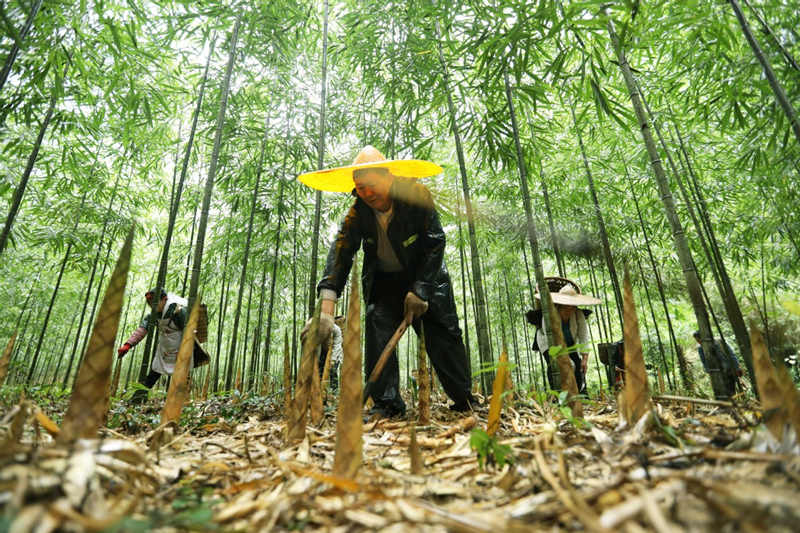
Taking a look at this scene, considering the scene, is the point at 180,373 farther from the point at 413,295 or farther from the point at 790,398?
the point at 790,398

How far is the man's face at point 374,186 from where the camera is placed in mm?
2264

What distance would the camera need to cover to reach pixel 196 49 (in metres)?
4.12

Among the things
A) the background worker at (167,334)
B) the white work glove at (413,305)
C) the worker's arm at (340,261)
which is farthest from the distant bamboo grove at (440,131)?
the worker's arm at (340,261)

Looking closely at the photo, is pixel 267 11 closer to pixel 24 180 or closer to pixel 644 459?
pixel 24 180

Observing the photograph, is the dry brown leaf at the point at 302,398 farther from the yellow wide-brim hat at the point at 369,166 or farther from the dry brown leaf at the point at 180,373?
the yellow wide-brim hat at the point at 369,166

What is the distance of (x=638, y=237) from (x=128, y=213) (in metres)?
9.47

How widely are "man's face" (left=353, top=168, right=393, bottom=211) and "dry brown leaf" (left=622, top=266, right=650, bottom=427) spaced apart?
59.8 inches

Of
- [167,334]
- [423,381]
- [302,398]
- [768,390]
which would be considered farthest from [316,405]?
[167,334]

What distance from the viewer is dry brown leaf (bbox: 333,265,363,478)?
101 cm

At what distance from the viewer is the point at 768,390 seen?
929mm

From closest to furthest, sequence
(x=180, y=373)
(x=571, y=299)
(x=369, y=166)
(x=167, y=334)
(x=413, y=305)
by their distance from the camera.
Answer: (x=180, y=373) < (x=413, y=305) < (x=369, y=166) < (x=571, y=299) < (x=167, y=334)

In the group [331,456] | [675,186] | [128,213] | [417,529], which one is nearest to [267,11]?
[331,456]

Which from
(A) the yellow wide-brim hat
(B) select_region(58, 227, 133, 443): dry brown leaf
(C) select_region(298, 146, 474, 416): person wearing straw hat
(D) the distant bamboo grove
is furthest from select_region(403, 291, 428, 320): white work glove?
(B) select_region(58, 227, 133, 443): dry brown leaf

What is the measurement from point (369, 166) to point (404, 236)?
1.70 ft
